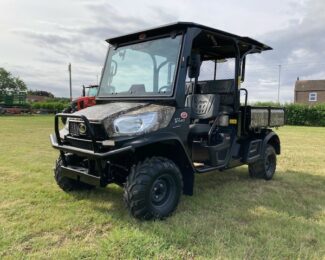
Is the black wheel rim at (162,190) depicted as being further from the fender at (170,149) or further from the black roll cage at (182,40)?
the black roll cage at (182,40)

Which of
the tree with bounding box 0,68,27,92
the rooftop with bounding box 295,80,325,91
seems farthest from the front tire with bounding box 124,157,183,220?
the tree with bounding box 0,68,27,92

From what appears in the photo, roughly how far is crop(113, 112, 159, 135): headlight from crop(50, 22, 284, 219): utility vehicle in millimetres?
11

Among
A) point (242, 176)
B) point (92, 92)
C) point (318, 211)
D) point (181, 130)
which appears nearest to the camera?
point (181, 130)

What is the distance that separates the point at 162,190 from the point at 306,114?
2482 cm

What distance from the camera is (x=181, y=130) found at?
4.11 meters

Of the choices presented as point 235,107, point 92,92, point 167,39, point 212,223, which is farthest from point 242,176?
point 92,92

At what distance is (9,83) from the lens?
55.6m

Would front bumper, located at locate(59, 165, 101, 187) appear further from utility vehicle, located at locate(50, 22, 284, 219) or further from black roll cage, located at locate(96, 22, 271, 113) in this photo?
black roll cage, located at locate(96, 22, 271, 113)

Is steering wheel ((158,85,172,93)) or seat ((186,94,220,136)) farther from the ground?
steering wheel ((158,85,172,93))

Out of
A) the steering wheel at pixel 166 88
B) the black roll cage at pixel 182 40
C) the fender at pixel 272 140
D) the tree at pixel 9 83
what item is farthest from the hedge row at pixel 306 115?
the tree at pixel 9 83

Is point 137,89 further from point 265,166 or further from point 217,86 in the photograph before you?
point 265,166

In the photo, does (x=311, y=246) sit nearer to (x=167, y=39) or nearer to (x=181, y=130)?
(x=181, y=130)

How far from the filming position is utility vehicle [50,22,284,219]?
3.65m

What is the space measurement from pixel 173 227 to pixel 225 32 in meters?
2.92
